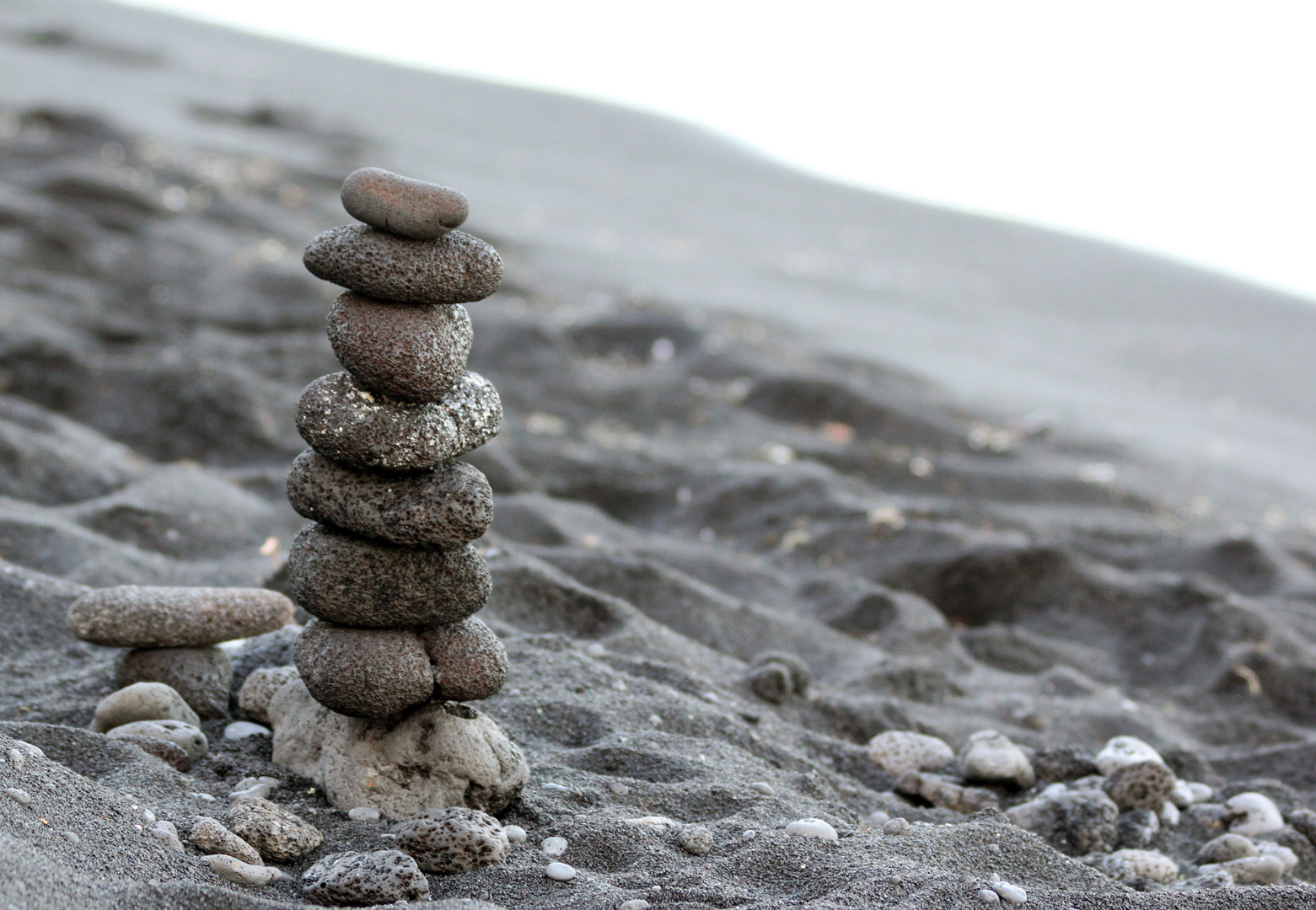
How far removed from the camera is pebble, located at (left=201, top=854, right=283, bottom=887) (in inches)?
105

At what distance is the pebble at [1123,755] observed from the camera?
3.89 metres

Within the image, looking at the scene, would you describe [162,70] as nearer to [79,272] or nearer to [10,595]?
[79,272]

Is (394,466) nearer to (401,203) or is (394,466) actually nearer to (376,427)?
(376,427)

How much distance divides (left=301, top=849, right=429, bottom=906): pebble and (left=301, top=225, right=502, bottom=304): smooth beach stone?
1318 mm

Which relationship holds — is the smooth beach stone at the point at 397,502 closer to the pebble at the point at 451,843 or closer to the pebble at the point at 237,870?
the pebble at the point at 451,843

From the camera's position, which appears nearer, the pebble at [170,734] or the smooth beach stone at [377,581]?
the smooth beach stone at [377,581]

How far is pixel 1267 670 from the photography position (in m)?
5.30

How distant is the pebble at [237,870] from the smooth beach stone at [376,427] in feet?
3.16

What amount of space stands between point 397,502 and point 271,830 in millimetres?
813

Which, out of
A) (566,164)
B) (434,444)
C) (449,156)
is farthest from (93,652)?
(566,164)

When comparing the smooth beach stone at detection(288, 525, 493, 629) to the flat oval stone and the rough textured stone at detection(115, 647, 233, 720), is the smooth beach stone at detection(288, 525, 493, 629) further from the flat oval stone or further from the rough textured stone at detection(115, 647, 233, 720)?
the rough textured stone at detection(115, 647, 233, 720)

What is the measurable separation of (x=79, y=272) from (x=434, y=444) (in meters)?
6.61

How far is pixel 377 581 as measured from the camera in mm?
3145

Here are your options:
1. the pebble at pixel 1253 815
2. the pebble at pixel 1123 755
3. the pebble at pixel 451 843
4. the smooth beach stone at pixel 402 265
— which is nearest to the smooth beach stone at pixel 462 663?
the pebble at pixel 451 843
